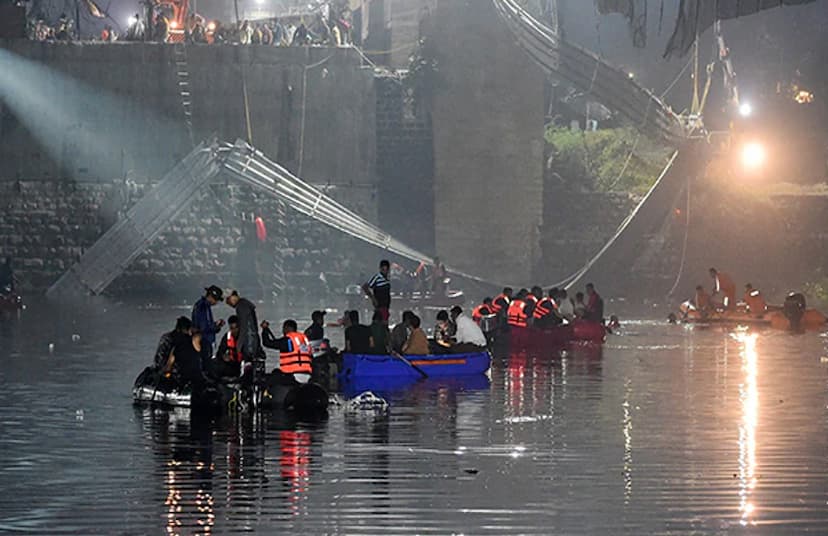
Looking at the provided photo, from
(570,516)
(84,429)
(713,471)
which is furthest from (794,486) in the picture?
(84,429)

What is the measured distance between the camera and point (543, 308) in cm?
3672

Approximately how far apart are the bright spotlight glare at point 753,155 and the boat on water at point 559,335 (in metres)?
22.1

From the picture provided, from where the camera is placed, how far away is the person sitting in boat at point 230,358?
24.8 metres

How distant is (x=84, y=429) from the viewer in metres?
23.3

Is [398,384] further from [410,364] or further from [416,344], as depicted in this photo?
[416,344]

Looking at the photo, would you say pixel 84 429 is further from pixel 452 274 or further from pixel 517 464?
pixel 452 274

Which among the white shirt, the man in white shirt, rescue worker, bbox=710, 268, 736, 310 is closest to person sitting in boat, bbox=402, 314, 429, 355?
the man in white shirt

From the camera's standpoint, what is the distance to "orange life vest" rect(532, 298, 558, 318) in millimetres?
36625

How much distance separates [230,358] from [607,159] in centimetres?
3525

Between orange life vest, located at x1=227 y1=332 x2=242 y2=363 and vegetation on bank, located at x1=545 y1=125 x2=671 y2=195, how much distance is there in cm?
3336

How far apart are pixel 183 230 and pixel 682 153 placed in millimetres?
13482

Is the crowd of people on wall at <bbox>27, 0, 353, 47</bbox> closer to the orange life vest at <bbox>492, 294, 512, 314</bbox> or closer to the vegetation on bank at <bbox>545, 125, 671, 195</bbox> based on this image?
the vegetation on bank at <bbox>545, 125, 671, 195</bbox>

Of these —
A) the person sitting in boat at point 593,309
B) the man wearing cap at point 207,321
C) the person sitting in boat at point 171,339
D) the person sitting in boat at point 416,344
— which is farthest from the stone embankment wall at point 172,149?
the person sitting in boat at point 171,339

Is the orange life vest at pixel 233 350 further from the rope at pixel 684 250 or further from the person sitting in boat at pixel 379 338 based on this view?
the rope at pixel 684 250
